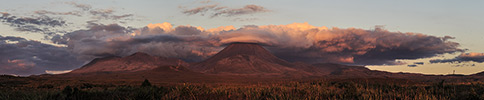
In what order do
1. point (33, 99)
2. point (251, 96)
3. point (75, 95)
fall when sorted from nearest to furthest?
point (33, 99)
point (75, 95)
point (251, 96)

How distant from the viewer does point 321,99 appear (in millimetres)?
13703

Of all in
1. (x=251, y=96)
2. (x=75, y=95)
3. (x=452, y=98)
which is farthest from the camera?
(x=452, y=98)

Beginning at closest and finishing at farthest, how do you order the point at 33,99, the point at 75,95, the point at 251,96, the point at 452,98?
the point at 33,99 < the point at 75,95 < the point at 251,96 < the point at 452,98

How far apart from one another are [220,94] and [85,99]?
583 centimetres

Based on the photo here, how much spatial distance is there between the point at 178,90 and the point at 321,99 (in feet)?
21.5

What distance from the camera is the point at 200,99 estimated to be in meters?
13.9

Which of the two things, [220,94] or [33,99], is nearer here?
[33,99]

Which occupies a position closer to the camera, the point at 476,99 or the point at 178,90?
the point at 476,99

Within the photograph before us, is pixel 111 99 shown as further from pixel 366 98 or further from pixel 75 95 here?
pixel 366 98

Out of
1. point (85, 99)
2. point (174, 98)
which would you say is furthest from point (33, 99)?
point (174, 98)

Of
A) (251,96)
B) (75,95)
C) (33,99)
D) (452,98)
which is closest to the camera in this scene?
(33,99)

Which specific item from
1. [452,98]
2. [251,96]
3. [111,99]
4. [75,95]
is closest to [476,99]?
[452,98]

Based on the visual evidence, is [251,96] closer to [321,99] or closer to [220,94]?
[220,94]

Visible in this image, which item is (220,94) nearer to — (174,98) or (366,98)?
(174,98)
